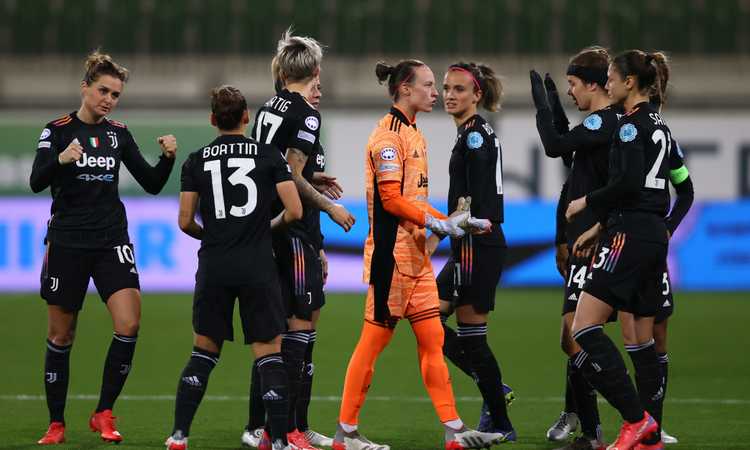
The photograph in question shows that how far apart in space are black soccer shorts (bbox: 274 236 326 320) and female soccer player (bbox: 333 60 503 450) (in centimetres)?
36

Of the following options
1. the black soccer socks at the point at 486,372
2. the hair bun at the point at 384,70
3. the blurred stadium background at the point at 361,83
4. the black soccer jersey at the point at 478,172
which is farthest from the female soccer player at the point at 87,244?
the blurred stadium background at the point at 361,83

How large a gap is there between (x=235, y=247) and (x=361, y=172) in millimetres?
10867

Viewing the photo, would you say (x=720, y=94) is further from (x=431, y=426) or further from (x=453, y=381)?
(x=431, y=426)

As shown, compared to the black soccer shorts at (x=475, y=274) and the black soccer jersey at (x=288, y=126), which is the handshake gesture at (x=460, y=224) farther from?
the black soccer jersey at (x=288, y=126)

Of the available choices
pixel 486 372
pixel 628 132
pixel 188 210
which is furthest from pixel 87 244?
pixel 628 132

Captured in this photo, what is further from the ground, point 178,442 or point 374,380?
point 178,442

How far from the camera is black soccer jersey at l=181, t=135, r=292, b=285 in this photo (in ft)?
18.5

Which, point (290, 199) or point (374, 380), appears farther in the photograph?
point (374, 380)

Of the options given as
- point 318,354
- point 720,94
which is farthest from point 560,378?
point 720,94

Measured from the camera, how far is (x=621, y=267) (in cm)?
580

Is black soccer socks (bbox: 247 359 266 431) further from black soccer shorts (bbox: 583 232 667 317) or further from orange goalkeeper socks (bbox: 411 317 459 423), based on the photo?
black soccer shorts (bbox: 583 232 667 317)

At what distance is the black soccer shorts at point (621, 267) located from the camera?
229 inches

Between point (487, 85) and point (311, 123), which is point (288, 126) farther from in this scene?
point (487, 85)

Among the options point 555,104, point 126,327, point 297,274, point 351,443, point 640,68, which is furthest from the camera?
Answer: point 555,104
